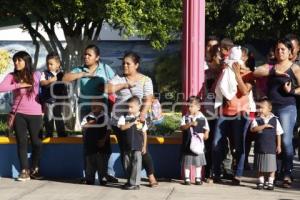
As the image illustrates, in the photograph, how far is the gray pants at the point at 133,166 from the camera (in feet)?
27.4

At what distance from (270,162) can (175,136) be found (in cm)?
146

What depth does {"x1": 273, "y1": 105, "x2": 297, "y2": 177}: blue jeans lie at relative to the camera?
28.3ft

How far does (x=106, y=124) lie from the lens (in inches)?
344

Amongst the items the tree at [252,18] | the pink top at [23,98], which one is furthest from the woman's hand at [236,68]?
the tree at [252,18]

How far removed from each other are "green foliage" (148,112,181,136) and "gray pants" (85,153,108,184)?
421 centimetres

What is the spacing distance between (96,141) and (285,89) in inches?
94.8

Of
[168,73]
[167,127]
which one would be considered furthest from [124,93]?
[168,73]

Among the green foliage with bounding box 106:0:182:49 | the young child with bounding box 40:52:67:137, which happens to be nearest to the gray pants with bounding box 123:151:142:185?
the young child with bounding box 40:52:67:137

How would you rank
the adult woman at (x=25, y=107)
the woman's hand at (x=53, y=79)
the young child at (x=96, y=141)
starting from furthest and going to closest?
the woman's hand at (x=53, y=79)
the adult woman at (x=25, y=107)
the young child at (x=96, y=141)

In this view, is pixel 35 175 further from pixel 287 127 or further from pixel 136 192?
pixel 287 127

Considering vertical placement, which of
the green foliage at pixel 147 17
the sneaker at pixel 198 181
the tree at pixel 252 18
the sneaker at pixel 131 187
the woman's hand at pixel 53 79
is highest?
the tree at pixel 252 18

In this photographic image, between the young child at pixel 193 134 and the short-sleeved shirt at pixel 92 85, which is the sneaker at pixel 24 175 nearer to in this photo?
the short-sleeved shirt at pixel 92 85

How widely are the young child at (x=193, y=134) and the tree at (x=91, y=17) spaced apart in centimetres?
561

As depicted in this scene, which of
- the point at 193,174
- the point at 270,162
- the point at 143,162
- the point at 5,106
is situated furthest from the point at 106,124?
the point at 5,106
